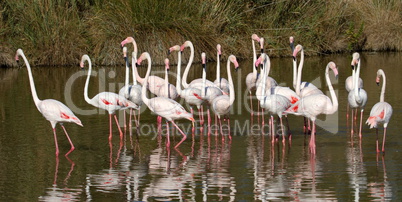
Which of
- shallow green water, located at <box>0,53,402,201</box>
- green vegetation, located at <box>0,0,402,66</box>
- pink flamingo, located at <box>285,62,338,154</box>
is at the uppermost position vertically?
green vegetation, located at <box>0,0,402,66</box>

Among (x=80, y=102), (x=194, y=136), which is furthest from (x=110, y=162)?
(x=80, y=102)

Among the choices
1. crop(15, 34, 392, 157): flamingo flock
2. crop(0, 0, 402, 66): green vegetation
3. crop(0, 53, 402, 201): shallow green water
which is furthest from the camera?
crop(0, 0, 402, 66): green vegetation

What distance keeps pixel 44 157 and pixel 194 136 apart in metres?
2.60

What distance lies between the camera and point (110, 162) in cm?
1003

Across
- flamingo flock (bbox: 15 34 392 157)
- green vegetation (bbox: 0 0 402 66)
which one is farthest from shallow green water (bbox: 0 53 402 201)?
green vegetation (bbox: 0 0 402 66)

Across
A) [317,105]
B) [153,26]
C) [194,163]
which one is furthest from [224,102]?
[153,26]

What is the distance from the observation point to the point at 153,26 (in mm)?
21828

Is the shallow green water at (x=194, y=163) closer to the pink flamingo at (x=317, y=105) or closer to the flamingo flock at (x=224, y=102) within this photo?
the flamingo flock at (x=224, y=102)

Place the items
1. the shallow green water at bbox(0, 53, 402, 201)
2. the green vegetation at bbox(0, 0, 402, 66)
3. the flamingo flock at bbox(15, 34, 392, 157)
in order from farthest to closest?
1. the green vegetation at bbox(0, 0, 402, 66)
2. the flamingo flock at bbox(15, 34, 392, 157)
3. the shallow green water at bbox(0, 53, 402, 201)

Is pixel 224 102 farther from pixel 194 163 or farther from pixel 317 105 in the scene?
Answer: pixel 194 163

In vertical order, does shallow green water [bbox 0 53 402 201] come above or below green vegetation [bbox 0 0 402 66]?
below

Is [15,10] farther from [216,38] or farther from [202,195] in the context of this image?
[202,195]

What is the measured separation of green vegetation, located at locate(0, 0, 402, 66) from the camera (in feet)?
71.8

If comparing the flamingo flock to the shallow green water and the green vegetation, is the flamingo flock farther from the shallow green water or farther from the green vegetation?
the green vegetation
